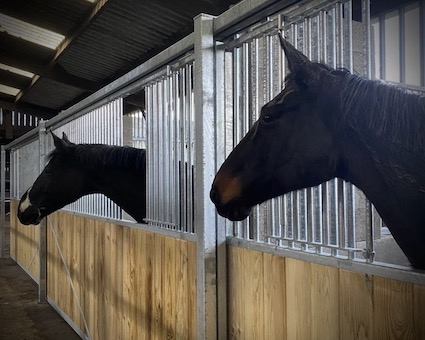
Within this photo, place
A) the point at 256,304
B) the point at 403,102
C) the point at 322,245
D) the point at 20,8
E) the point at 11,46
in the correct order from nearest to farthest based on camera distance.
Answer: the point at 403,102, the point at 322,245, the point at 256,304, the point at 20,8, the point at 11,46

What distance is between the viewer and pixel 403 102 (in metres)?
0.92

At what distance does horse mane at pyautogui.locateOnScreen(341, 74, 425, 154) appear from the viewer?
35.9 inches

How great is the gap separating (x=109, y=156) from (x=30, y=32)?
5.65m

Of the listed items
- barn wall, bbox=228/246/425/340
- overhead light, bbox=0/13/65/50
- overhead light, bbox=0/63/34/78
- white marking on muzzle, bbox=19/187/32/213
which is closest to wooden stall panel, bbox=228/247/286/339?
barn wall, bbox=228/246/425/340

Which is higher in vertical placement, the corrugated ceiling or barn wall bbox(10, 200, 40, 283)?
the corrugated ceiling

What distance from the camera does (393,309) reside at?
97 cm

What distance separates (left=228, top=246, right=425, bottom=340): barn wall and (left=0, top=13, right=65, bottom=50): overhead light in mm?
6507

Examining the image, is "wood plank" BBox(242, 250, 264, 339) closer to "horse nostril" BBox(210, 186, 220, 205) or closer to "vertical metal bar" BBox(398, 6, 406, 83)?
"horse nostril" BBox(210, 186, 220, 205)

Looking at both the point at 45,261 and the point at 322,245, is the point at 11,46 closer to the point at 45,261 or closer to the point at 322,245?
the point at 45,261

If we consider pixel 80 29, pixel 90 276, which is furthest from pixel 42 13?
pixel 90 276

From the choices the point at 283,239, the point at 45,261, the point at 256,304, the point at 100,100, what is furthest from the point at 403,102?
the point at 45,261

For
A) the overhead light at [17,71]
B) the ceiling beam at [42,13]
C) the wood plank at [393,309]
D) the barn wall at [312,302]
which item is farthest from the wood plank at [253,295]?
the overhead light at [17,71]

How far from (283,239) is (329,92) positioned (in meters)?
0.50

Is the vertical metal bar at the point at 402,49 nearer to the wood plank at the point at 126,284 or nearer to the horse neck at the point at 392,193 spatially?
the horse neck at the point at 392,193
